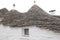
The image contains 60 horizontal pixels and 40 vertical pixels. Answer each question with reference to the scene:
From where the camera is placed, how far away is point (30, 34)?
6586mm

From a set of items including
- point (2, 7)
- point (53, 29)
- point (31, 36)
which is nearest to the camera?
point (53, 29)

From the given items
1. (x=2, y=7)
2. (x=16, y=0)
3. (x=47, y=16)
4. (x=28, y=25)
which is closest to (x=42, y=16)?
(x=47, y=16)

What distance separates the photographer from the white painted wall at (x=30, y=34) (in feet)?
20.6

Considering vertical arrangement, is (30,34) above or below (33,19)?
below

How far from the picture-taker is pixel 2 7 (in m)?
7.02

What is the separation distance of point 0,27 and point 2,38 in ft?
1.45

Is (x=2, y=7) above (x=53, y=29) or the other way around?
above

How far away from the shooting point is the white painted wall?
6.27 meters

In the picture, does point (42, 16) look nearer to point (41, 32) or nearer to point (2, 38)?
point (41, 32)

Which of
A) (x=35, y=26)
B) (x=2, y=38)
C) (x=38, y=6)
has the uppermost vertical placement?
(x=38, y=6)

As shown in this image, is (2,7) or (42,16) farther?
(2,7)

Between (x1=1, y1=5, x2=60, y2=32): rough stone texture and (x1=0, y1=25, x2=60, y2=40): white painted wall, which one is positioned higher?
(x1=1, y1=5, x2=60, y2=32): rough stone texture

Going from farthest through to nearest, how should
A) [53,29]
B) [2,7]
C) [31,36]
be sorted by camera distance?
[2,7] → [31,36] → [53,29]

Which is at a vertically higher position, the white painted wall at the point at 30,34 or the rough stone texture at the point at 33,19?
the rough stone texture at the point at 33,19
